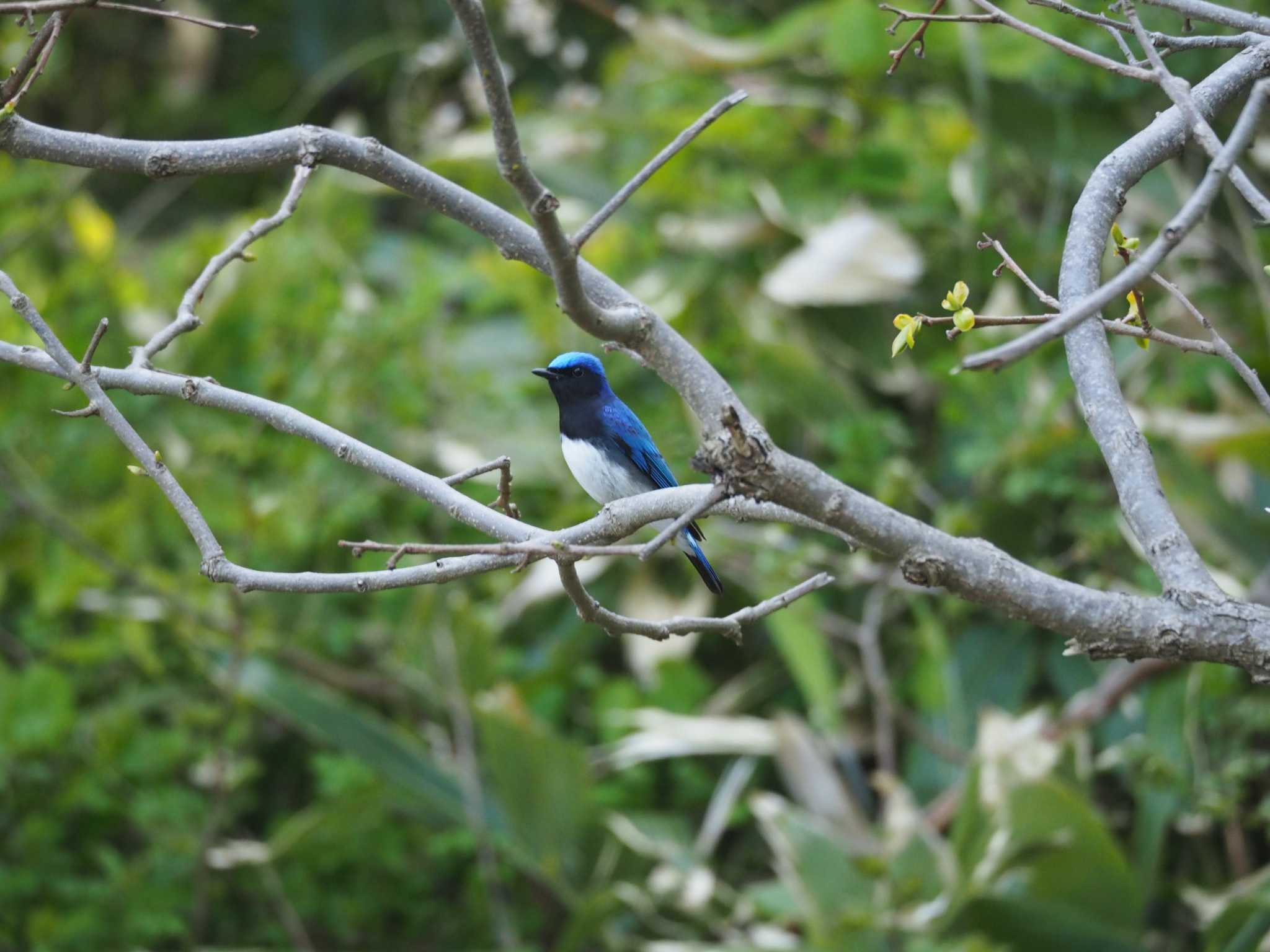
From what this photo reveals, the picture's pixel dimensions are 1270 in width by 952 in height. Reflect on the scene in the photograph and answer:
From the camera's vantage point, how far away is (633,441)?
3779 mm

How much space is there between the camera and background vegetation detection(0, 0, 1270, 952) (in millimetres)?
4230

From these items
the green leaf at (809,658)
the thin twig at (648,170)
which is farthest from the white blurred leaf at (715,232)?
the thin twig at (648,170)

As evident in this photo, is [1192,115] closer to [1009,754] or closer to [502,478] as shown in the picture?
[502,478]

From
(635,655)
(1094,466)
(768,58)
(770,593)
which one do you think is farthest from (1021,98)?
(635,655)

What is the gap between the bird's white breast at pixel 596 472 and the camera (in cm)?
368

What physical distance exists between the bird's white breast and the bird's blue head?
0.73 ft

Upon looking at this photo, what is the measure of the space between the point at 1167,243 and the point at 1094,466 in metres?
3.49

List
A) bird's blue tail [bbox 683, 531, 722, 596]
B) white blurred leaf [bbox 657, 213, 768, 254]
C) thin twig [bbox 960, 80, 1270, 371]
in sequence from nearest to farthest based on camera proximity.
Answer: thin twig [bbox 960, 80, 1270, 371] < bird's blue tail [bbox 683, 531, 722, 596] < white blurred leaf [bbox 657, 213, 768, 254]

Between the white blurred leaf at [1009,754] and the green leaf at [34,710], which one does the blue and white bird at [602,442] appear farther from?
the green leaf at [34,710]

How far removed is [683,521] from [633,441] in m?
2.26

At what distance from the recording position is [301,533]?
4.57 meters

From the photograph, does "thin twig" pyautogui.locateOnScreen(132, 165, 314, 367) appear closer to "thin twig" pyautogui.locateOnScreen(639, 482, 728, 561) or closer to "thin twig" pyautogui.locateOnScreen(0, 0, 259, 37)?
"thin twig" pyautogui.locateOnScreen(0, 0, 259, 37)

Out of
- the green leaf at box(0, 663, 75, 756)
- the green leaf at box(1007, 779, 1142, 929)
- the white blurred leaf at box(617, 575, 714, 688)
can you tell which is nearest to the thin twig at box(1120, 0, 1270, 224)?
the green leaf at box(1007, 779, 1142, 929)

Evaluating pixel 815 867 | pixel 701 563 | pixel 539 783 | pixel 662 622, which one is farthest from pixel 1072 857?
pixel 662 622
